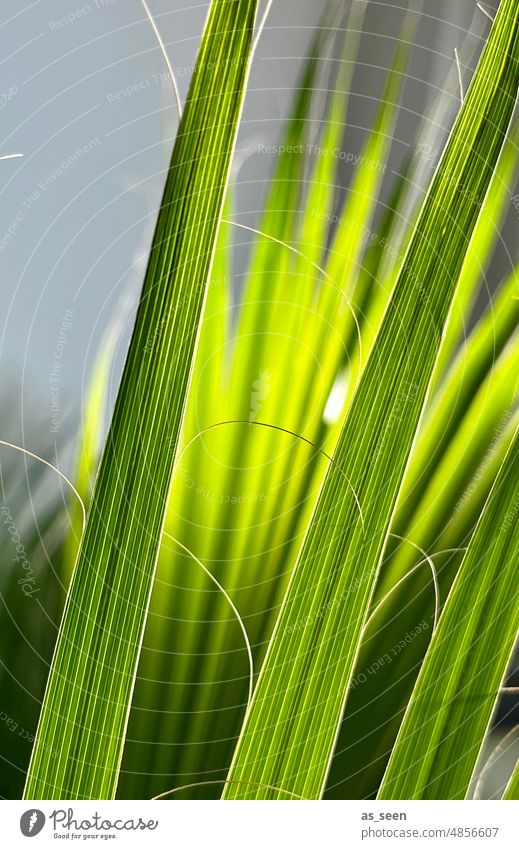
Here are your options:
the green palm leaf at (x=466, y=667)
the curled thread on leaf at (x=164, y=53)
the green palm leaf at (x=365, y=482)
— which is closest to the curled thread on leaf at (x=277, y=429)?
the green palm leaf at (x=365, y=482)

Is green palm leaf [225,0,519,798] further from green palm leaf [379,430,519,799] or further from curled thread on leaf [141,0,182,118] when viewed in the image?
curled thread on leaf [141,0,182,118]

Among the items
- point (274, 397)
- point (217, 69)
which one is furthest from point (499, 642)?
point (217, 69)

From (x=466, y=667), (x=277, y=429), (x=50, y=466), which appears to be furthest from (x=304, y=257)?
(x=466, y=667)

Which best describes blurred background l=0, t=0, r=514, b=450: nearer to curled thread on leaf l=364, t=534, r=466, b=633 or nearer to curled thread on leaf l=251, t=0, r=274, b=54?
curled thread on leaf l=251, t=0, r=274, b=54

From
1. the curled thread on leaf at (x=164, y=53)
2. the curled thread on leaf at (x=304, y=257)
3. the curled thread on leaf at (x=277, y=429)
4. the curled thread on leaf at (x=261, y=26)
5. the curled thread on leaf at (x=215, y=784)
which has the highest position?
the curled thread on leaf at (x=261, y=26)

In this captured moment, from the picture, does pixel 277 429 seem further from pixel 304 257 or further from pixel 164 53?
pixel 164 53

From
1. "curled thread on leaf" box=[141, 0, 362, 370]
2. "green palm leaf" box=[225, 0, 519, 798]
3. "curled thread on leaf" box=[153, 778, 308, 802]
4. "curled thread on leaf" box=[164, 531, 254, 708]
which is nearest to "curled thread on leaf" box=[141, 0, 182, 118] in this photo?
"curled thread on leaf" box=[141, 0, 362, 370]

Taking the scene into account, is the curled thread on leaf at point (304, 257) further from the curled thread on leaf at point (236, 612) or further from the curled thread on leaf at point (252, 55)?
the curled thread on leaf at point (236, 612)

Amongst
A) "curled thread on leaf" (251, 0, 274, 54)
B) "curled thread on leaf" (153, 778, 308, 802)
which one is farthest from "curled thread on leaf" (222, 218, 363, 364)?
"curled thread on leaf" (153, 778, 308, 802)

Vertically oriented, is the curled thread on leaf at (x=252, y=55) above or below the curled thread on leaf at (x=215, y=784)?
above

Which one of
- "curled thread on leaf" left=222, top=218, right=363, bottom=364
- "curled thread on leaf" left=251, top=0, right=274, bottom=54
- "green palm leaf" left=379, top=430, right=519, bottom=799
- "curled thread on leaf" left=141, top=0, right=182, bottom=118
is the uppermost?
"curled thread on leaf" left=251, top=0, right=274, bottom=54

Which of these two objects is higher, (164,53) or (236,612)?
(164,53)

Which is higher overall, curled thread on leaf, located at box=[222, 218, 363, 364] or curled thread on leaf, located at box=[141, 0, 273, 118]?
curled thread on leaf, located at box=[141, 0, 273, 118]
